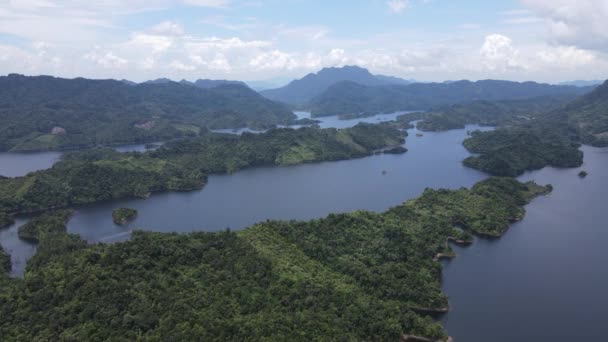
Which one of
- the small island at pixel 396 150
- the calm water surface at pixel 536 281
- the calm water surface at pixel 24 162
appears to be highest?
the calm water surface at pixel 24 162

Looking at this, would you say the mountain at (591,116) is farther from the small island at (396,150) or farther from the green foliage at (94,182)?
the green foliage at (94,182)

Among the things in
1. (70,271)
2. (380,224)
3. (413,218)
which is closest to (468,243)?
(413,218)

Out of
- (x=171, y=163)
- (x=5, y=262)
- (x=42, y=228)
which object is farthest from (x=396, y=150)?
A: (x=5, y=262)

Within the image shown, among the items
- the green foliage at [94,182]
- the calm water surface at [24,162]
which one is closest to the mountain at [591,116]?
the green foliage at [94,182]

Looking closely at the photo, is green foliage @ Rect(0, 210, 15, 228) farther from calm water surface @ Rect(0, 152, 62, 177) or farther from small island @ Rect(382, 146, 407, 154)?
small island @ Rect(382, 146, 407, 154)

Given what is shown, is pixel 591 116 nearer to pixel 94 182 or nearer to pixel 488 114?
pixel 488 114

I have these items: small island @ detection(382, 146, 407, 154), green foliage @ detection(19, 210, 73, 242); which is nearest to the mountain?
small island @ detection(382, 146, 407, 154)
